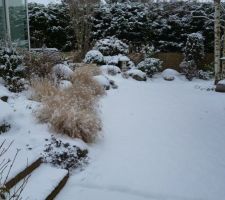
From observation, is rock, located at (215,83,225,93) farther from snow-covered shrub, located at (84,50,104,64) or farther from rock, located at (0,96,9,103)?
rock, located at (0,96,9,103)

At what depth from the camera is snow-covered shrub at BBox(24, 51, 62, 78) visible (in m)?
6.84

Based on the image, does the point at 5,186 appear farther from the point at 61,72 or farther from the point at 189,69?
the point at 189,69

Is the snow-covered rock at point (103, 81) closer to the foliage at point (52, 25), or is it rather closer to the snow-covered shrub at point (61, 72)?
the snow-covered shrub at point (61, 72)

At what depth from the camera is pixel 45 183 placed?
10.8 ft

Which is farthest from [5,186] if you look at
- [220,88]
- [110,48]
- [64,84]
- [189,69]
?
[110,48]

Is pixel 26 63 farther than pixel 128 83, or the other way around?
pixel 128 83

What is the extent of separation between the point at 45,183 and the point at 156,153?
1621 millimetres

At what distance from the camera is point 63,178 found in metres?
3.52

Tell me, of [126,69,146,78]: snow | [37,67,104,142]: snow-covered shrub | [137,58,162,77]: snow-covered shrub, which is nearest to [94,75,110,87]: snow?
[126,69,146,78]: snow

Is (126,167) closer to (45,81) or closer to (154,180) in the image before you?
(154,180)

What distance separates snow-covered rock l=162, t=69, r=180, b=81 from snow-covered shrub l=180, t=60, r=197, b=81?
0.96ft

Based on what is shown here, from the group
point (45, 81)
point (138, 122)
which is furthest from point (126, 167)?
point (45, 81)

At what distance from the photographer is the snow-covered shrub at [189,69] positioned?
1081cm

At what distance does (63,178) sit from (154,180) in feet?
3.13
